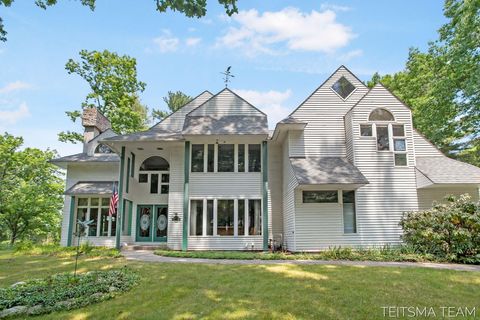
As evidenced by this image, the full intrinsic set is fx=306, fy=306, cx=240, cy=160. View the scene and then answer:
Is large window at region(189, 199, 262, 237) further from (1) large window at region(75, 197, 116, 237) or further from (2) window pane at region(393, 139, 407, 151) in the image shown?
(2) window pane at region(393, 139, 407, 151)

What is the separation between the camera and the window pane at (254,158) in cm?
1430

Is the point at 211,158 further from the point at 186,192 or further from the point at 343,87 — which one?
the point at 343,87

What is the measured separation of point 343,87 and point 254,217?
7.38 meters

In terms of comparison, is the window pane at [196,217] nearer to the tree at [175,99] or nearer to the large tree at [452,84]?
the large tree at [452,84]

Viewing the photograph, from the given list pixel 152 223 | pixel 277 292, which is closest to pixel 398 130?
pixel 277 292

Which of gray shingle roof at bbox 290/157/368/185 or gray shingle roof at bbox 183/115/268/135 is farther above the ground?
gray shingle roof at bbox 183/115/268/135

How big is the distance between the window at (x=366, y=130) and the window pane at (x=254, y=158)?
4.59 m

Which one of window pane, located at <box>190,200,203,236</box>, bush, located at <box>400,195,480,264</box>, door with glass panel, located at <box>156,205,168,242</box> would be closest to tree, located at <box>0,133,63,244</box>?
door with glass panel, located at <box>156,205,168,242</box>

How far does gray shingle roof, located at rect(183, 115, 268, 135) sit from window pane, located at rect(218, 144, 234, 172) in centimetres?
102

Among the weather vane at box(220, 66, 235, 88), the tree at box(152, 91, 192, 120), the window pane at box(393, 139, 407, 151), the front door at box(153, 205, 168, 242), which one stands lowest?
the front door at box(153, 205, 168, 242)

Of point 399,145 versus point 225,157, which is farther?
point 225,157

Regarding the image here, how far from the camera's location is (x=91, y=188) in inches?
615

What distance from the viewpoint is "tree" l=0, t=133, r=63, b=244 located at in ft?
72.5

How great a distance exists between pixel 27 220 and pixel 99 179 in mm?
11059
